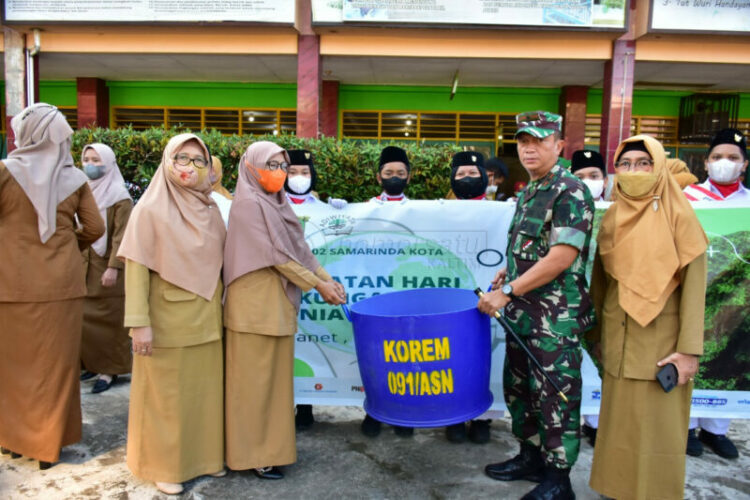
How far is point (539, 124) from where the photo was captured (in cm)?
256

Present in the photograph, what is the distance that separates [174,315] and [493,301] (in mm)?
1542

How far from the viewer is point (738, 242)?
3.06m

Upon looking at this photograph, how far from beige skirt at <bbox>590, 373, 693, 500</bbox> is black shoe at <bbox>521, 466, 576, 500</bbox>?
0.73 feet

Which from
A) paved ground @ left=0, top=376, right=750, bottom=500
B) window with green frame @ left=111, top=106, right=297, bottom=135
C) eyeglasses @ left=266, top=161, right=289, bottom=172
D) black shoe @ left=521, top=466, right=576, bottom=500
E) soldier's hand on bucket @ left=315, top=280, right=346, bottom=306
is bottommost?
paved ground @ left=0, top=376, right=750, bottom=500

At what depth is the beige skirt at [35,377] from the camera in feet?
9.44

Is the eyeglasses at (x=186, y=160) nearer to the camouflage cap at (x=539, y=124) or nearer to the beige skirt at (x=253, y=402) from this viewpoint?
the beige skirt at (x=253, y=402)

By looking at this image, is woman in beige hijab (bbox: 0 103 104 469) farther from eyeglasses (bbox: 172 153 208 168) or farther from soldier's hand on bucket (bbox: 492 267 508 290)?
soldier's hand on bucket (bbox: 492 267 508 290)

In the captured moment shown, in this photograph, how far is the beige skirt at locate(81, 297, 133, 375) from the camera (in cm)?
413

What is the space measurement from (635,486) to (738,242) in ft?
5.15

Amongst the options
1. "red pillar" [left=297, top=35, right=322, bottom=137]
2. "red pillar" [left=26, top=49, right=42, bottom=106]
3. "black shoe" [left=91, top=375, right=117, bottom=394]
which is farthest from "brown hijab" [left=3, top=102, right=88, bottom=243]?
"red pillar" [left=26, top=49, right=42, bottom=106]

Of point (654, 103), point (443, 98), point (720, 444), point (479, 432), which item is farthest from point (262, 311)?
point (654, 103)

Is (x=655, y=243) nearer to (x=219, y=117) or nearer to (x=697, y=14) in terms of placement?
(x=697, y=14)

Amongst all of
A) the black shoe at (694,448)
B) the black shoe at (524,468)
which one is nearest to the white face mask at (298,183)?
the black shoe at (524,468)

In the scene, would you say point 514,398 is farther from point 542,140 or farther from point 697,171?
point 697,171
